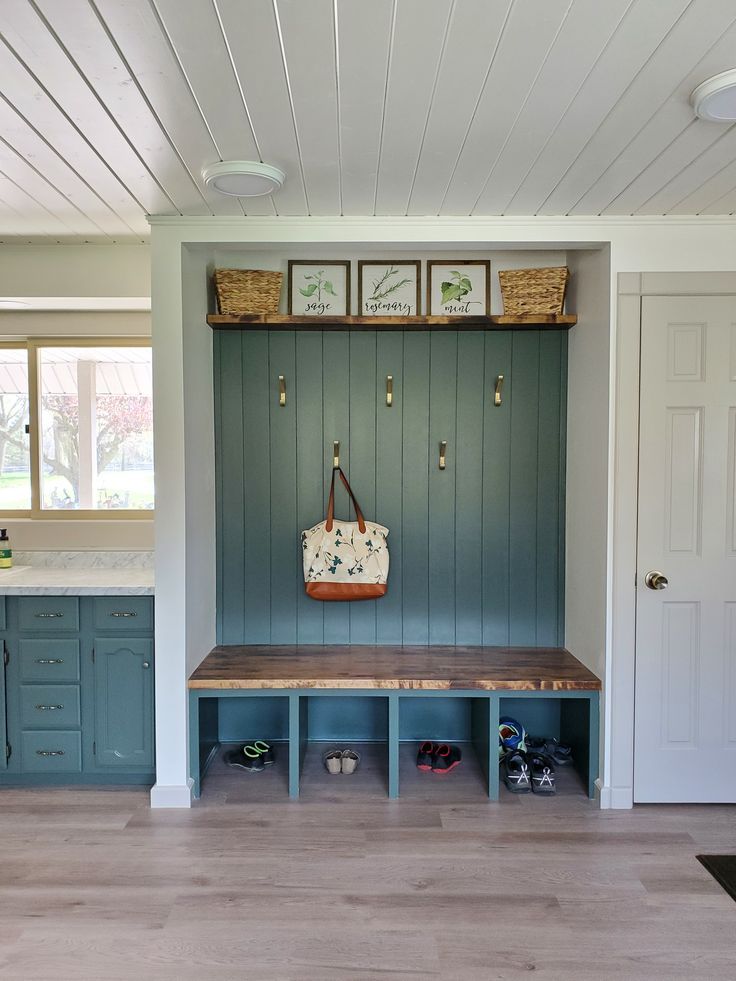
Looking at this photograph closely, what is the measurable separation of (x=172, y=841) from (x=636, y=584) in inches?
84.3

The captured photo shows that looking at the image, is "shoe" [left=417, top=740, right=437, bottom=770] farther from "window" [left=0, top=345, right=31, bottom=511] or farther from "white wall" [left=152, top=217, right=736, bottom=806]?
"window" [left=0, top=345, right=31, bottom=511]

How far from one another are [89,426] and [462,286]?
7.11ft

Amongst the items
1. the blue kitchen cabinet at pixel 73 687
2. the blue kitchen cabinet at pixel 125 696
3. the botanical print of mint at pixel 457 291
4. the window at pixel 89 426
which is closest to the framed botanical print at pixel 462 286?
the botanical print of mint at pixel 457 291

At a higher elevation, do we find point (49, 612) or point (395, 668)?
point (49, 612)

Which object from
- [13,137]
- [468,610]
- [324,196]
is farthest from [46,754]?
[324,196]

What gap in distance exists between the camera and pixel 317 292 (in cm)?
311

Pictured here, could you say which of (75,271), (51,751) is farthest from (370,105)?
(51,751)

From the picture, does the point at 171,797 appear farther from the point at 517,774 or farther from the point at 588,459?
the point at 588,459

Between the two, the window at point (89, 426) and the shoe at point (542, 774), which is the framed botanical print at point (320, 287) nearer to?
the window at point (89, 426)

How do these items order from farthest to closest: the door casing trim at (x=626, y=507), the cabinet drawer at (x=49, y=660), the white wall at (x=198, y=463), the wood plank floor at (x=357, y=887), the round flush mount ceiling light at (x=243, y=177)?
1. the cabinet drawer at (x=49, y=660)
2. the white wall at (x=198, y=463)
3. the door casing trim at (x=626, y=507)
4. the round flush mount ceiling light at (x=243, y=177)
5. the wood plank floor at (x=357, y=887)

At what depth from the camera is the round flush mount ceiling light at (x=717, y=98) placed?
1.69 meters

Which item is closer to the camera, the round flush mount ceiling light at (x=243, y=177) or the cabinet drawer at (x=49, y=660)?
the round flush mount ceiling light at (x=243, y=177)

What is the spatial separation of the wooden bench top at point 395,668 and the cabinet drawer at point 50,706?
1.94ft

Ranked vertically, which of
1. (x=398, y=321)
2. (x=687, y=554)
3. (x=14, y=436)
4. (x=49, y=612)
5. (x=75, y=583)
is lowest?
(x=49, y=612)
